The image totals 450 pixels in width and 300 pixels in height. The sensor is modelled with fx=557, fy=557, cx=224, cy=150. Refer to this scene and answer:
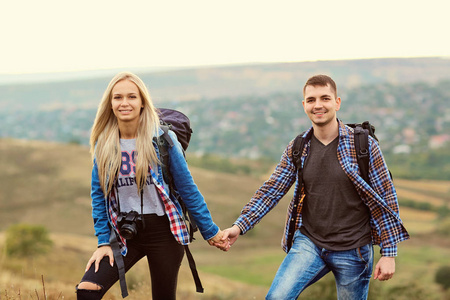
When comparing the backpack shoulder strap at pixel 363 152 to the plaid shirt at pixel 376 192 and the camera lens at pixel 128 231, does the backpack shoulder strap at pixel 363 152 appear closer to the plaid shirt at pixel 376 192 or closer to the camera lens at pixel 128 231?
the plaid shirt at pixel 376 192

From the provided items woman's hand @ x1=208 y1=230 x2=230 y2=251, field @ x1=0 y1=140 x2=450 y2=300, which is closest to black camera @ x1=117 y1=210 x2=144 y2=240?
woman's hand @ x1=208 y1=230 x2=230 y2=251

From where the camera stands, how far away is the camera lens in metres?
3.44

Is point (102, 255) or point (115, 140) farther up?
point (115, 140)

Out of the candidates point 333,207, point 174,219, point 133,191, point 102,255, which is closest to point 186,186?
point 174,219

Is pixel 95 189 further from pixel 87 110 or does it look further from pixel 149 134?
pixel 87 110

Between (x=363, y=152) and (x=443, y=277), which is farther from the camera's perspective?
(x=443, y=277)

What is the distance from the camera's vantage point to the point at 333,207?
358cm

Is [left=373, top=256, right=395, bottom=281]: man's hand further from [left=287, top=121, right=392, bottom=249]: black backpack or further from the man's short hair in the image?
the man's short hair

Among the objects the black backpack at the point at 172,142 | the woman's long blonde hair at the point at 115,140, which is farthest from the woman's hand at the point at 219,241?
the woman's long blonde hair at the point at 115,140

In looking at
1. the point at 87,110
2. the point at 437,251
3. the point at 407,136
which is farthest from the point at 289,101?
the point at 437,251

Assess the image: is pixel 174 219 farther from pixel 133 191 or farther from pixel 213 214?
pixel 213 214

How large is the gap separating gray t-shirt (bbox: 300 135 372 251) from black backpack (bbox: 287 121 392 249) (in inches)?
4.2

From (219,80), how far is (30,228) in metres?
139

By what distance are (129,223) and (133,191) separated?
0.21 metres
